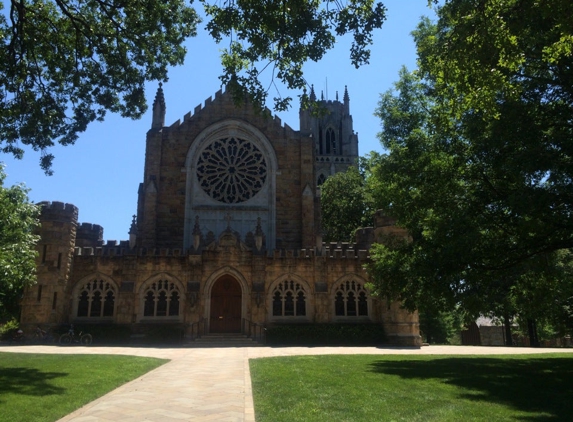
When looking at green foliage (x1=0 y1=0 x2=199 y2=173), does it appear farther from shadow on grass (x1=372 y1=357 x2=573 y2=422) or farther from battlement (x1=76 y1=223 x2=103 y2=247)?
battlement (x1=76 y1=223 x2=103 y2=247)

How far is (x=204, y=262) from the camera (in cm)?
2614

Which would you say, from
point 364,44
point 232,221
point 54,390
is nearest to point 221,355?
point 54,390

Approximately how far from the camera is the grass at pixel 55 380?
7.76 meters

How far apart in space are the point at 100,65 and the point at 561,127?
13.1 metres

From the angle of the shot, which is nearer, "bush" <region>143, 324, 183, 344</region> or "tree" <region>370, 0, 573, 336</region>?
"tree" <region>370, 0, 573, 336</region>

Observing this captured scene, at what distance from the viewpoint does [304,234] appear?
31188mm

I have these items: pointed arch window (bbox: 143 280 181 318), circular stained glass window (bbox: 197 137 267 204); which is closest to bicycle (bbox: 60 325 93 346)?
pointed arch window (bbox: 143 280 181 318)

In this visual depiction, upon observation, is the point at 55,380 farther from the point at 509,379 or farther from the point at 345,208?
the point at 345,208

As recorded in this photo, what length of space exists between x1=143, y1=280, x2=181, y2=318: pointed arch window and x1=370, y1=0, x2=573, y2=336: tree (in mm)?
13084

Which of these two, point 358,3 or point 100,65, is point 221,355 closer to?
point 100,65

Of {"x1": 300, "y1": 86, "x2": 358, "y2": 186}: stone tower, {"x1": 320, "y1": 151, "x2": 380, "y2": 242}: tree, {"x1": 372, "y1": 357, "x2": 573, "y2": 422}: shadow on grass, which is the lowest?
{"x1": 372, "y1": 357, "x2": 573, "y2": 422}: shadow on grass

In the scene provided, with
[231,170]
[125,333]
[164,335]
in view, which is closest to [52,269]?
[125,333]

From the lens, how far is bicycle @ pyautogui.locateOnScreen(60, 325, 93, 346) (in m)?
23.0

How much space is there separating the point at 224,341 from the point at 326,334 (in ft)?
17.8
